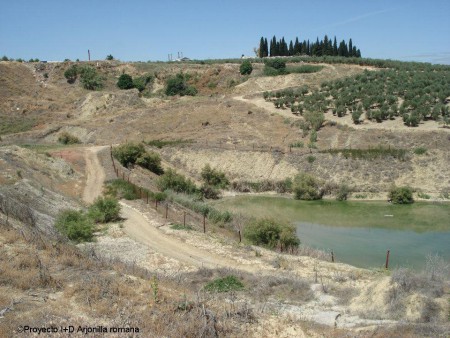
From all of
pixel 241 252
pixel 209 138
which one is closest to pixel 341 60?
pixel 209 138

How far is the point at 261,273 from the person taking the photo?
62.4 ft

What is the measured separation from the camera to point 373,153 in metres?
46.8

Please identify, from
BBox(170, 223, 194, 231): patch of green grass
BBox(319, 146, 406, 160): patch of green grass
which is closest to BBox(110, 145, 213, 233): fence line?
BBox(170, 223, 194, 231): patch of green grass

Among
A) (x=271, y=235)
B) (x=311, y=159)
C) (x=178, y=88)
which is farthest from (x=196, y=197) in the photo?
(x=178, y=88)

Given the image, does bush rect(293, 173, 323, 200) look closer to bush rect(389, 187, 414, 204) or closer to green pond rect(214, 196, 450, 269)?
green pond rect(214, 196, 450, 269)

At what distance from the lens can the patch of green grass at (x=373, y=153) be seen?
4628cm

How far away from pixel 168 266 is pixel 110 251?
3435 millimetres

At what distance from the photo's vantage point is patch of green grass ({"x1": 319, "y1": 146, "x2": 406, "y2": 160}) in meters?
46.3

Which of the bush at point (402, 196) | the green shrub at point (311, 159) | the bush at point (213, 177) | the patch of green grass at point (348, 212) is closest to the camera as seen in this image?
the patch of green grass at point (348, 212)

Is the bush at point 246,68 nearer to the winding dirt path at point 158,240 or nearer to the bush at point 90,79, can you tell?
the bush at point 90,79

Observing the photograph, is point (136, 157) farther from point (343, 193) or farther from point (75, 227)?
point (75, 227)

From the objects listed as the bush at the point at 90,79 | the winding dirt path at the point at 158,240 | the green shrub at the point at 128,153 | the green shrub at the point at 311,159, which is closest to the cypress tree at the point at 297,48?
the bush at the point at 90,79

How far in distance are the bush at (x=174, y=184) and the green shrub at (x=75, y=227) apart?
16.9 m

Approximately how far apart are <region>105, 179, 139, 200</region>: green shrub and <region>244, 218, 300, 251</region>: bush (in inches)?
417
